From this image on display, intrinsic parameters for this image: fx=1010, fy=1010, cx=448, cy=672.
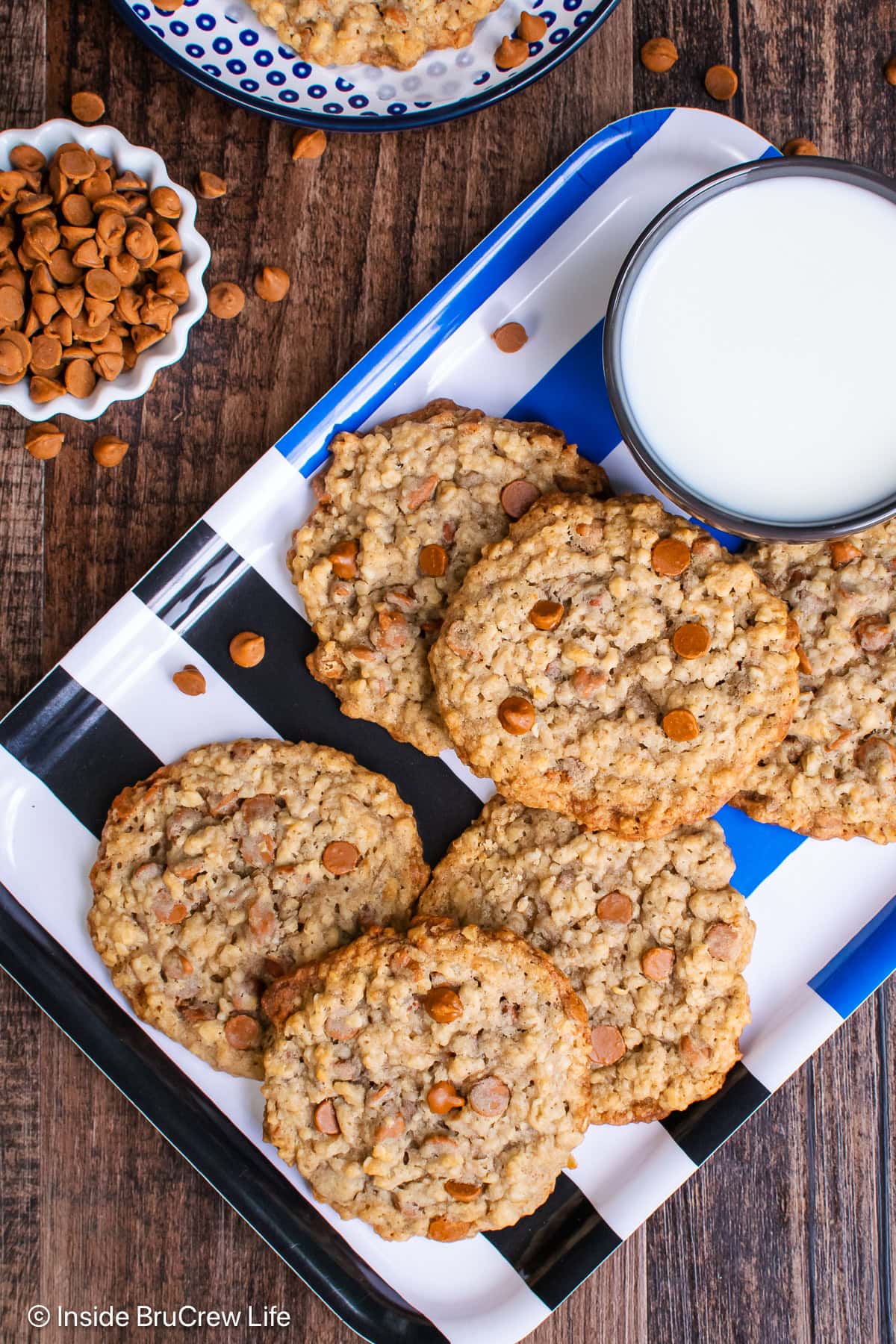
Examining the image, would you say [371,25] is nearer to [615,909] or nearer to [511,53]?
[511,53]

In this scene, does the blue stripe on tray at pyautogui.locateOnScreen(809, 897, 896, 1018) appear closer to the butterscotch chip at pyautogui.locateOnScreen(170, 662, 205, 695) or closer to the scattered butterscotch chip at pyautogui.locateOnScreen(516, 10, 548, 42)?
→ the butterscotch chip at pyautogui.locateOnScreen(170, 662, 205, 695)

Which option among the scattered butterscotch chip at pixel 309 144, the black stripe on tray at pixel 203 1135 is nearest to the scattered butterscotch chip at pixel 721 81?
the scattered butterscotch chip at pixel 309 144

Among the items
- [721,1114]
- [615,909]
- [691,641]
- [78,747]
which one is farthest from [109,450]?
[721,1114]

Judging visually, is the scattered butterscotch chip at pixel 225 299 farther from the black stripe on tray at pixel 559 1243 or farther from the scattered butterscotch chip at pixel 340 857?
the black stripe on tray at pixel 559 1243

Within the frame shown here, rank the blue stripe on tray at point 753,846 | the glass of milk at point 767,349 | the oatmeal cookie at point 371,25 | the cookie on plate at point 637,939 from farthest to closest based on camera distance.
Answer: the blue stripe on tray at point 753,846
the cookie on plate at point 637,939
the oatmeal cookie at point 371,25
the glass of milk at point 767,349

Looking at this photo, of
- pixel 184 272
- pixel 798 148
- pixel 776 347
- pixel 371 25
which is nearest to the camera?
pixel 776 347

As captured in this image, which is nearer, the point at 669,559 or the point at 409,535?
the point at 669,559

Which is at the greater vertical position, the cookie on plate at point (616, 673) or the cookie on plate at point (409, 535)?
the cookie on plate at point (409, 535)
